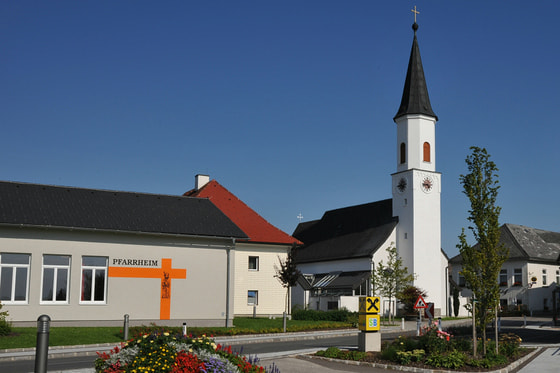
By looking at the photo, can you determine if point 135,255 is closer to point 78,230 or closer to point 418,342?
point 78,230

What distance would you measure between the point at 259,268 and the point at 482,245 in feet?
77.5

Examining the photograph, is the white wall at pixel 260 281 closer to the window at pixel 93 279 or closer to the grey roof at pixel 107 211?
the grey roof at pixel 107 211

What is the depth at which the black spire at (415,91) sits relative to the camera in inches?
1956

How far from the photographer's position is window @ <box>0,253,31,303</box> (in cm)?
2745

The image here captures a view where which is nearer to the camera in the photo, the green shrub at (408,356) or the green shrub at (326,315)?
the green shrub at (408,356)

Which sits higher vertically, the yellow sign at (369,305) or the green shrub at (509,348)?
the yellow sign at (369,305)

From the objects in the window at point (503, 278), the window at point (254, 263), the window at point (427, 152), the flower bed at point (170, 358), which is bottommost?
the flower bed at point (170, 358)

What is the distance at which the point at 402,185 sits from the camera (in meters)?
49.6

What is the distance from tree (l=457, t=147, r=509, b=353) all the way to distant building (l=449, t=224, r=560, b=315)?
3560 cm

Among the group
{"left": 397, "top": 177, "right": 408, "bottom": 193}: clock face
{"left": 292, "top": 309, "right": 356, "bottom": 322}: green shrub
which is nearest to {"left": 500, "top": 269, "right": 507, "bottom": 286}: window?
{"left": 397, "top": 177, "right": 408, "bottom": 193}: clock face

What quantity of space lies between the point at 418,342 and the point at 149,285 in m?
16.3

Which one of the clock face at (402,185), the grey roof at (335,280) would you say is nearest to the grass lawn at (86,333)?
the grey roof at (335,280)

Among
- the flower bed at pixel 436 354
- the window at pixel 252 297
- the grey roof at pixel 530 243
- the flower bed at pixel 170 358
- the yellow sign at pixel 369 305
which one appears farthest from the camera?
the grey roof at pixel 530 243

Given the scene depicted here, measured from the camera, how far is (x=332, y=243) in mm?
55719
